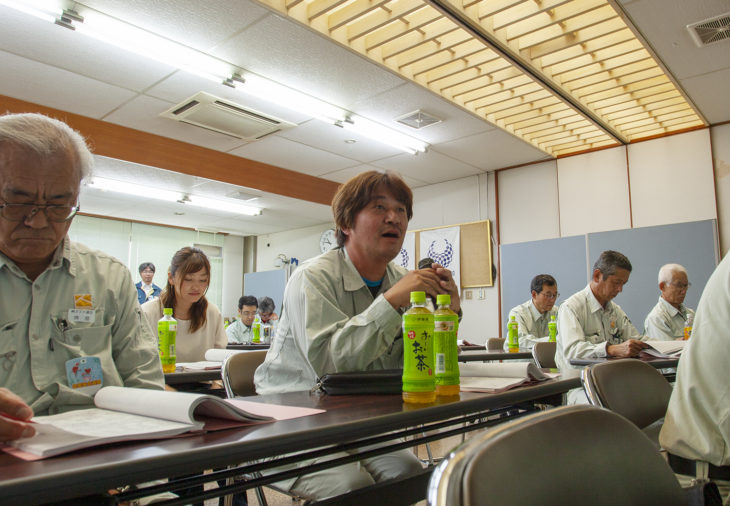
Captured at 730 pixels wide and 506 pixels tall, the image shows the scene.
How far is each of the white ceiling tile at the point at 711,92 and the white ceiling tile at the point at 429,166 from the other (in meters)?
2.65

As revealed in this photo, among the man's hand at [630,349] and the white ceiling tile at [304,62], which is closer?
the man's hand at [630,349]

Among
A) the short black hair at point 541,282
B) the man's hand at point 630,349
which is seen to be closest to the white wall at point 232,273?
the short black hair at point 541,282

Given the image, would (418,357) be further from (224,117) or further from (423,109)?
(224,117)

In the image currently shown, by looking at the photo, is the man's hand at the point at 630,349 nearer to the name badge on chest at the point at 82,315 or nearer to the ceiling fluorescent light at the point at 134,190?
the name badge on chest at the point at 82,315

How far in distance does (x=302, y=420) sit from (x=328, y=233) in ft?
27.9

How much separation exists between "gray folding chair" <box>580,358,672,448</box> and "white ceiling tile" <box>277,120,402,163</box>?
4.34 meters

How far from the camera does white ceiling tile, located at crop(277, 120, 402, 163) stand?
5.62m

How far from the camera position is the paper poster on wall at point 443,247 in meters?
7.55

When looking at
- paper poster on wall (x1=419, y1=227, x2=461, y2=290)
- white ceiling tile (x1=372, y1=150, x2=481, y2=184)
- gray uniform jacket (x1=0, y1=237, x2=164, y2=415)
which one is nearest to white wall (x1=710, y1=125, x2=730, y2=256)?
white ceiling tile (x1=372, y1=150, x2=481, y2=184)

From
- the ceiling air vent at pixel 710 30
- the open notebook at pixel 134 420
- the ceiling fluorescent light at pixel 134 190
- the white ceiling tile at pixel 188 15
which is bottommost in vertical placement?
the open notebook at pixel 134 420

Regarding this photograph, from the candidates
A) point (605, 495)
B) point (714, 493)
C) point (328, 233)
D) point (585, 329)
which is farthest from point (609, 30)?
point (328, 233)

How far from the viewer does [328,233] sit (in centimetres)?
941

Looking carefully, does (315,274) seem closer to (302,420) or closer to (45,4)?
(302,420)

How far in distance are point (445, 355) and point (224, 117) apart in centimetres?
451
